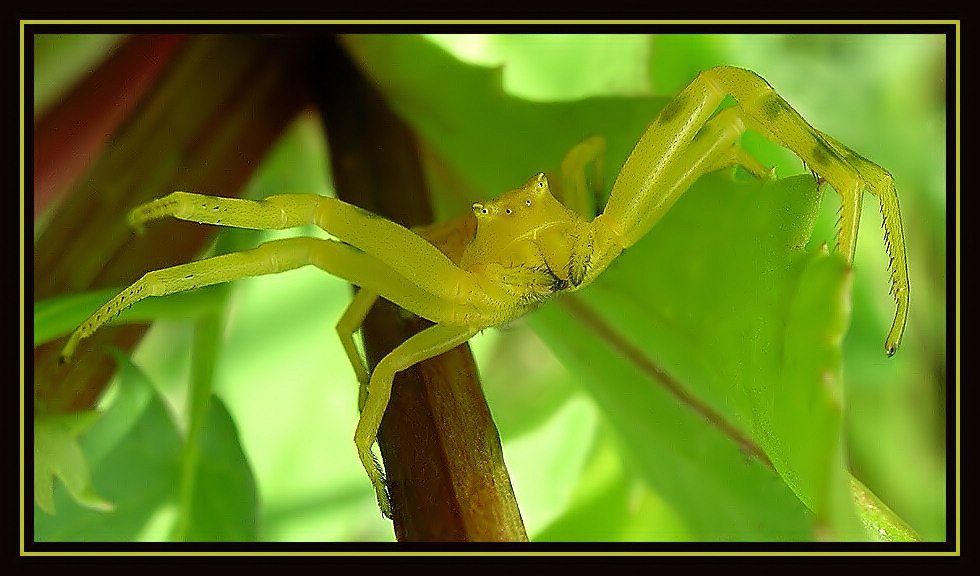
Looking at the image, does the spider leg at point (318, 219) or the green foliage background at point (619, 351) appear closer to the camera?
the green foliage background at point (619, 351)

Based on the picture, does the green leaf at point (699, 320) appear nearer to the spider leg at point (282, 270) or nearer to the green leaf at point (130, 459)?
the spider leg at point (282, 270)

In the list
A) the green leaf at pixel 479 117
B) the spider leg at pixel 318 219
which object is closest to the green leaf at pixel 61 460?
the spider leg at pixel 318 219

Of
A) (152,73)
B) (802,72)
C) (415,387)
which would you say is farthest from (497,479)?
(802,72)

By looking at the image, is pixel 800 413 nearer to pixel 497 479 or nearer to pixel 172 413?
pixel 497 479

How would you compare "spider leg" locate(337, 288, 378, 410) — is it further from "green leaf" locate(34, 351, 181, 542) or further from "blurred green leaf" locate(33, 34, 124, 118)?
"blurred green leaf" locate(33, 34, 124, 118)

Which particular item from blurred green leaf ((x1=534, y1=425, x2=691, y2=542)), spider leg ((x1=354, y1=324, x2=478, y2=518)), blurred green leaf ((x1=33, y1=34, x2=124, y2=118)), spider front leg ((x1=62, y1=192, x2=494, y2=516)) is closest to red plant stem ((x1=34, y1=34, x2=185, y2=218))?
blurred green leaf ((x1=33, y1=34, x2=124, y2=118))

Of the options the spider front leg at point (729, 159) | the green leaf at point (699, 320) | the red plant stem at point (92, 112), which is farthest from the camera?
the red plant stem at point (92, 112)
